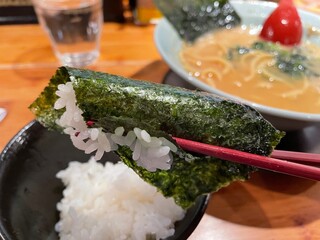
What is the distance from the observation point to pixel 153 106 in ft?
2.68

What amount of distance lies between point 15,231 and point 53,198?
239 millimetres

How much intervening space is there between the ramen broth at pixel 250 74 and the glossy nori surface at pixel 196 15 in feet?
0.15

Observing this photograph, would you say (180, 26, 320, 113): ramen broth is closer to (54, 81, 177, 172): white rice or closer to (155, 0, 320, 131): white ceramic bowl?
(155, 0, 320, 131): white ceramic bowl

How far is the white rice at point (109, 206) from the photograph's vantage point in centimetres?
96

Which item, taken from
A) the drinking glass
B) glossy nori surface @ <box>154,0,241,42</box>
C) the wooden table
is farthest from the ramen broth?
the drinking glass

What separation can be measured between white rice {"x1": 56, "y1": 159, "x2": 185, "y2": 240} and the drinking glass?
2.38 feet

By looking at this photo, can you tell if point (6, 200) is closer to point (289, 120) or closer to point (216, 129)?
point (216, 129)

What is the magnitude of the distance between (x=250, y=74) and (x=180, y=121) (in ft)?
2.46

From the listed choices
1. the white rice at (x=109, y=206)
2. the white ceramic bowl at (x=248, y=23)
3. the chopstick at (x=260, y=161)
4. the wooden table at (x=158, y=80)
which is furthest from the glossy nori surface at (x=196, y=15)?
the chopstick at (x=260, y=161)

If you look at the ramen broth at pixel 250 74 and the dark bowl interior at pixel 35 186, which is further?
the ramen broth at pixel 250 74

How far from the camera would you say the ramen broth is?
136 centimetres

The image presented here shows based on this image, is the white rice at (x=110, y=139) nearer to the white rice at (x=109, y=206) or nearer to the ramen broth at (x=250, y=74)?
the white rice at (x=109, y=206)

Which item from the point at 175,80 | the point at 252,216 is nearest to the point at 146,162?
the point at 252,216

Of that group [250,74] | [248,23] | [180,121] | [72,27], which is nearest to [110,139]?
[180,121]
